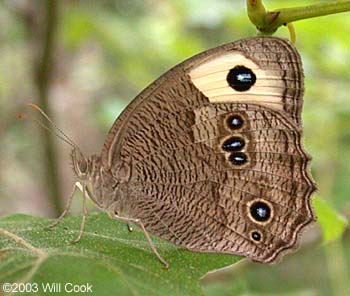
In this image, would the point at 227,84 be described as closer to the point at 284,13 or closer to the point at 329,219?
the point at 284,13

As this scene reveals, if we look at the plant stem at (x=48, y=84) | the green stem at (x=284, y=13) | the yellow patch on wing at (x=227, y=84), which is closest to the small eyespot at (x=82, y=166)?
the yellow patch on wing at (x=227, y=84)

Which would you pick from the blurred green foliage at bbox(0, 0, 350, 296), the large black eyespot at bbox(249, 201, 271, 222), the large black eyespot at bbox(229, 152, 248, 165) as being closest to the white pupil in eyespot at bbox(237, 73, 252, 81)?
the large black eyespot at bbox(229, 152, 248, 165)

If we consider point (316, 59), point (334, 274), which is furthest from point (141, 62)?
point (334, 274)

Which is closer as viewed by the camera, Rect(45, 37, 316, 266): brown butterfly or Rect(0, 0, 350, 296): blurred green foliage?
Rect(45, 37, 316, 266): brown butterfly

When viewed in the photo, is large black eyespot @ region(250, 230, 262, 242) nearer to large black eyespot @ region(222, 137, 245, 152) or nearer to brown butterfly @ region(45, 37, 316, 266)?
brown butterfly @ region(45, 37, 316, 266)

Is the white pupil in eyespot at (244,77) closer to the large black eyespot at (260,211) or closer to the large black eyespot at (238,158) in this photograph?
the large black eyespot at (238,158)

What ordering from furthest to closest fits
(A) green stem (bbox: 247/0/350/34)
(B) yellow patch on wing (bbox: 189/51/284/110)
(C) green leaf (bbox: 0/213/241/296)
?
(B) yellow patch on wing (bbox: 189/51/284/110) → (A) green stem (bbox: 247/0/350/34) → (C) green leaf (bbox: 0/213/241/296)

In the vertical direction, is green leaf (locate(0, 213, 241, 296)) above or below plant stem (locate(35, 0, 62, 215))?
below
